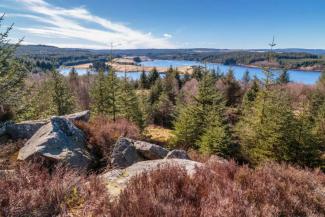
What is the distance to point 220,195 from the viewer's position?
425 centimetres

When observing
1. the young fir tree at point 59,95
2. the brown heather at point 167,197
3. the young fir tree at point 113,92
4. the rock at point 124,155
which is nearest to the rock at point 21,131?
the rock at point 124,155

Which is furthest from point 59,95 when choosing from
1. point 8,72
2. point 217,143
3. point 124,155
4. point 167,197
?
point 167,197

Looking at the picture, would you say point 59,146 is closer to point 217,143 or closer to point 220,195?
point 220,195

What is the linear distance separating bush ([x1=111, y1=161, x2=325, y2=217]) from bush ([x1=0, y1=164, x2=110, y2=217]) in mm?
501

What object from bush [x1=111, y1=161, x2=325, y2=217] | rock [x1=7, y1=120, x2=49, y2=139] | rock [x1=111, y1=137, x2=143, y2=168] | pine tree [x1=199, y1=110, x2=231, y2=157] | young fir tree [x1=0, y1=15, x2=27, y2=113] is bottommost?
pine tree [x1=199, y1=110, x2=231, y2=157]

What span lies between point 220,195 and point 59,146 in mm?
5517

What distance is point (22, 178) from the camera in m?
4.65

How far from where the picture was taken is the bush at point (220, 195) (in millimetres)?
3769

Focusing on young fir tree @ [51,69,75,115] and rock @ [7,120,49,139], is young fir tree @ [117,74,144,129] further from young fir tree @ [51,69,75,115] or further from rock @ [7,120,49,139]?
rock @ [7,120,49,139]

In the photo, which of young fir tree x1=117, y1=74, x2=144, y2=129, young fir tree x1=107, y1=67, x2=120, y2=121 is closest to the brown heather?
young fir tree x1=107, y1=67, x2=120, y2=121

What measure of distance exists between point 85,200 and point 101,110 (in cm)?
2916

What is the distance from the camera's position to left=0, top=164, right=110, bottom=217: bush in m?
3.90

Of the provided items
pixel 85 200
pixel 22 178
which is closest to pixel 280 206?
pixel 85 200

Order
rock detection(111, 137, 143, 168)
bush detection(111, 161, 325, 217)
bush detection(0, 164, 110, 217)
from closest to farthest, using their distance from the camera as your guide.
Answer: bush detection(111, 161, 325, 217) → bush detection(0, 164, 110, 217) → rock detection(111, 137, 143, 168)
